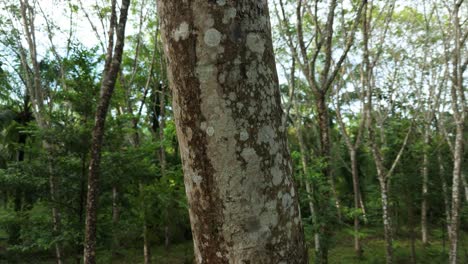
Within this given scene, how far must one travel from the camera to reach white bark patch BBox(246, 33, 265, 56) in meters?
1.08

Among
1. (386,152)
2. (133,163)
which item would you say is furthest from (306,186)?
(386,152)

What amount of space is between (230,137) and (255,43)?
0.30 metres

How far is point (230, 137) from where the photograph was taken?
1.04m

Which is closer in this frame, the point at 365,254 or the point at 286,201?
the point at 286,201

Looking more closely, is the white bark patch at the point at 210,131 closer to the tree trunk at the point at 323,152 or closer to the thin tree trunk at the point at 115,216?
the tree trunk at the point at 323,152

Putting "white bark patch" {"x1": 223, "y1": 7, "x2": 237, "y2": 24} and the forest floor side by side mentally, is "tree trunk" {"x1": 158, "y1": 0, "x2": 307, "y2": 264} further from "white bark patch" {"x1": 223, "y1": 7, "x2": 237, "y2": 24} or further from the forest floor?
the forest floor

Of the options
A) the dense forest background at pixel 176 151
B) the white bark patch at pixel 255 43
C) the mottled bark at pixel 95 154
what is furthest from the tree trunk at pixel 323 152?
the white bark patch at pixel 255 43

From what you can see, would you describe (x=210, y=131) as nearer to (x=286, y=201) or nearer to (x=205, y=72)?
(x=205, y=72)

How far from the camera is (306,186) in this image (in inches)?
344

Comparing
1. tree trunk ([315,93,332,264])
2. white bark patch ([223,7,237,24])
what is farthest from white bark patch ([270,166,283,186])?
tree trunk ([315,93,332,264])

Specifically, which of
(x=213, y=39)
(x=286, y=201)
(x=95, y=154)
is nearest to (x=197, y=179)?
(x=286, y=201)

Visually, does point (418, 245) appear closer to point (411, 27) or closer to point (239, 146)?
point (411, 27)

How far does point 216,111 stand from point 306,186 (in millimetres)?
8027

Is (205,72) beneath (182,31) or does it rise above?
beneath
